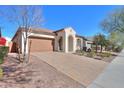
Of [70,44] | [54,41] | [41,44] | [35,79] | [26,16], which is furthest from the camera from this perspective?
[70,44]

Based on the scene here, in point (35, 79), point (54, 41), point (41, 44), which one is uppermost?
point (54, 41)

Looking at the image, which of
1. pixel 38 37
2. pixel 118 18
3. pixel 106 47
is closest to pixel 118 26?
pixel 118 18

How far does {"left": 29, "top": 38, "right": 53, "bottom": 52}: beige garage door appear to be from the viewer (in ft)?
67.3

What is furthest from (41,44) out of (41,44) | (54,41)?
(54,41)

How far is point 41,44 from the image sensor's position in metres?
21.5

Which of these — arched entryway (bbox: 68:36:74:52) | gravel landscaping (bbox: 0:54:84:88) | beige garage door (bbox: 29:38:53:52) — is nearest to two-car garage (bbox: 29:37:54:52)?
beige garage door (bbox: 29:38:53:52)

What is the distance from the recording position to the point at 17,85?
7.69 metres

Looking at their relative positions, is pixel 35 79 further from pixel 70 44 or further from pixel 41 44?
pixel 70 44

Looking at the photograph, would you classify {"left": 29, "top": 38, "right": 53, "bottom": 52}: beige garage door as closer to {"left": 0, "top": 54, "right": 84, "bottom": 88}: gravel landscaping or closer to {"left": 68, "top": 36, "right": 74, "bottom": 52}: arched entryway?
{"left": 68, "top": 36, "right": 74, "bottom": 52}: arched entryway

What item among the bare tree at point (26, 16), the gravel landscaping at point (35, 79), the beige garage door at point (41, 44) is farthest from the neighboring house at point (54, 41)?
the gravel landscaping at point (35, 79)

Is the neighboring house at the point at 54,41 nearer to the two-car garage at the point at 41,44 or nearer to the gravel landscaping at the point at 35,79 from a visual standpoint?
the two-car garage at the point at 41,44

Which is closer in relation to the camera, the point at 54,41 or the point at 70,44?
the point at 54,41

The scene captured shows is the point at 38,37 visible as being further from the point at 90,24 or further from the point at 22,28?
the point at 90,24

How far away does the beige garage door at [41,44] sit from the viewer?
20.5 metres
